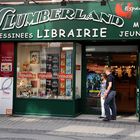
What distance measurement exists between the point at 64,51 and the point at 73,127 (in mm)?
3210

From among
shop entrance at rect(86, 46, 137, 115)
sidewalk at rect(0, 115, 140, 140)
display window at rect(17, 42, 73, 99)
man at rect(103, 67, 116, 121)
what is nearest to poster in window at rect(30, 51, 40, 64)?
display window at rect(17, 42, 73, 99)

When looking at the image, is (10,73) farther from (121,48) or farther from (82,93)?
(121,48)

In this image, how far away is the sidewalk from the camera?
12.9m

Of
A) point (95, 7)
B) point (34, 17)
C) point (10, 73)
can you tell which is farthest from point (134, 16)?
point (10, 73)

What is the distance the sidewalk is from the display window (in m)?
0.99

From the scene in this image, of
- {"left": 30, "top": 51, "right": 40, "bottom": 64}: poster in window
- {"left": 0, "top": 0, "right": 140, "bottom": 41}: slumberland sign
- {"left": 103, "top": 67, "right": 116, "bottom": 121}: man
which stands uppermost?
{"left": 0, "top": 0, "right": 140, "bottom": 41}: slumberland sign

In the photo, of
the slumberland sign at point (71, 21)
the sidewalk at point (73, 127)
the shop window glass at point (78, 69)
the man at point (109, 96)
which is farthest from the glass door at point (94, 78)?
the slumberland sign at point (71, 21)

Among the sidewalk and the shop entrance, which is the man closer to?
the sidewalk

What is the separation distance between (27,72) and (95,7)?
3.36 meters

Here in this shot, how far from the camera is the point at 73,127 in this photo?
14102mm

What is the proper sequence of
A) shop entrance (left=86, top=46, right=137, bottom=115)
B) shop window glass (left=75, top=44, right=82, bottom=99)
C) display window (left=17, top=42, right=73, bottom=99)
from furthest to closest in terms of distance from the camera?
shop entrance (left=86, top=46, right=137, bottom=115) < shop window glass (left=75, top=44, right=82, bottom=99) < display window (left=17, top=42, right=73, bottom=99)

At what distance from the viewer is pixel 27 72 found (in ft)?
54.6

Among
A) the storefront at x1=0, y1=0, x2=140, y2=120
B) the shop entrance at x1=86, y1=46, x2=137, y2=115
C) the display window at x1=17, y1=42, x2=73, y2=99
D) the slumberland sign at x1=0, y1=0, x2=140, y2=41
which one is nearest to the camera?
the slumberland sign at x1=0, y1=0, x2=140, y2=41

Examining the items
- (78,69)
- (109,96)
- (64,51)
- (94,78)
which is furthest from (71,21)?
(109,96)
